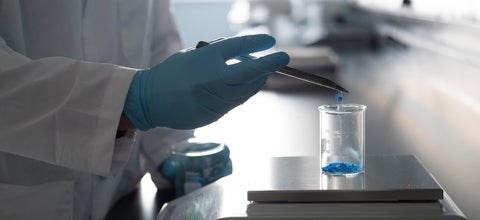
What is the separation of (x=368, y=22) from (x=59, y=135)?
4036mm

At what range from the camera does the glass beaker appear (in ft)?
3.16

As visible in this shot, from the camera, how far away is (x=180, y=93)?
2.78ft

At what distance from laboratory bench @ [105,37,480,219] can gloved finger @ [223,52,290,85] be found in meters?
0.24

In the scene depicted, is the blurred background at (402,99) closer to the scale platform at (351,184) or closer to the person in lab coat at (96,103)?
the scale platform at (351,184)

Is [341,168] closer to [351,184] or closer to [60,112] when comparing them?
[351,184]

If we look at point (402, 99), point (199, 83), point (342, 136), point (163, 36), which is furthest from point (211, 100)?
point (402, 99)

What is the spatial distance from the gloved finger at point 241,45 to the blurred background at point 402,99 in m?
0.29

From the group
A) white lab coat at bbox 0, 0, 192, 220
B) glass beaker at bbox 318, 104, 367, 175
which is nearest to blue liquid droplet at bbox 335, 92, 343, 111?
glass beaker at bbox 318, 104, 367, 175

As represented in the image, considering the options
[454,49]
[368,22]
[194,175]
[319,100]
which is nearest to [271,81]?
[319,100]

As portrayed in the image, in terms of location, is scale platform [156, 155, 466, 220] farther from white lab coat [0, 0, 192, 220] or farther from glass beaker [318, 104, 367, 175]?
white lab coat [0, 0, 192, 220]

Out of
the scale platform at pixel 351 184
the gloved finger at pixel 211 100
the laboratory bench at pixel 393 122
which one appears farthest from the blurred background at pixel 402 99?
the gloved finger at pixel 211 100

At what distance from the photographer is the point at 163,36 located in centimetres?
145

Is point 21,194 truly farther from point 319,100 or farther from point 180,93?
point 319,100

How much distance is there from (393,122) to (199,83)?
1.07 meters
